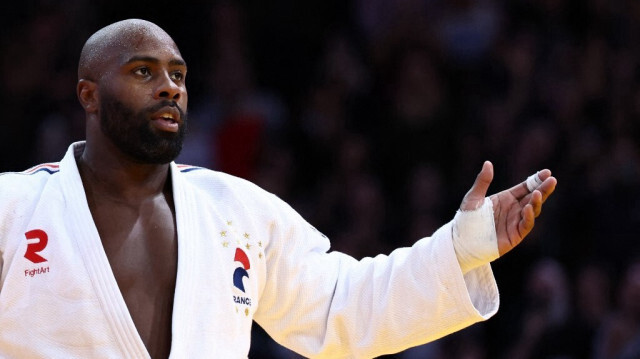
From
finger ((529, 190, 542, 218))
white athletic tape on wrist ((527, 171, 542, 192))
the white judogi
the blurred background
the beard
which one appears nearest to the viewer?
the white judogi

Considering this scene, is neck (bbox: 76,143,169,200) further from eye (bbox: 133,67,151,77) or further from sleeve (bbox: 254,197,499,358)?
sleeve (bbox: 254,197,499,358)

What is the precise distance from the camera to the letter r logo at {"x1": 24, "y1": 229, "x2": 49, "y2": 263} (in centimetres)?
386

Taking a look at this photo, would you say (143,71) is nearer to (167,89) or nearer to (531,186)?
(167,89)

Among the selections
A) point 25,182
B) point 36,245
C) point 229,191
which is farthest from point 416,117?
point 36,245

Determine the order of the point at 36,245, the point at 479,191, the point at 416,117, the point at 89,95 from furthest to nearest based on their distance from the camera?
the point at 416,117 < the point at 89,95 < the point at 479,191 < the point at 36,245

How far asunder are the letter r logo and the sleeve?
3.02 feet

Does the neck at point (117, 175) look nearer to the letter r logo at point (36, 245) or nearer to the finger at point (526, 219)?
the letter r logo at point (36, 245)

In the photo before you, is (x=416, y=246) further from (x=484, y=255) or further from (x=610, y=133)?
(x=610, y=133)

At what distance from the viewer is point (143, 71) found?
4164mm

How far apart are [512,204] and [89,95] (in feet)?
5.60

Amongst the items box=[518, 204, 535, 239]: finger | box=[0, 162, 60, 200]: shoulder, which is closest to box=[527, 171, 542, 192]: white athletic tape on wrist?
box=[518, 204, 535, 239]: finger

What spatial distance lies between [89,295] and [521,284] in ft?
13.9

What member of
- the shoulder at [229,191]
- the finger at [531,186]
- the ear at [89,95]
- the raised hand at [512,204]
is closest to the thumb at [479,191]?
the raised hand at [512,204]

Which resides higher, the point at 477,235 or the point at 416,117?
the point at 477,235
